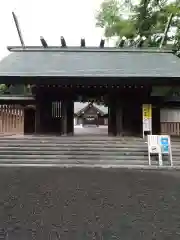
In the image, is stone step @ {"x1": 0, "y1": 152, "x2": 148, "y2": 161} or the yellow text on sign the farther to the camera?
the yellow text on sign

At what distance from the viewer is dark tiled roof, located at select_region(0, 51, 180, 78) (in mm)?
12609

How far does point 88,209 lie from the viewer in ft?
14.0

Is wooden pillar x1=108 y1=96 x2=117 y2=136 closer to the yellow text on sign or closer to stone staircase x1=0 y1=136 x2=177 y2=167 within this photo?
the yellow text on sign

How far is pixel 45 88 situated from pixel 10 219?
10.7 meters

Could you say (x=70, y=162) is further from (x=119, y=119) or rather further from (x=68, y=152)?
(x=119, y=119)

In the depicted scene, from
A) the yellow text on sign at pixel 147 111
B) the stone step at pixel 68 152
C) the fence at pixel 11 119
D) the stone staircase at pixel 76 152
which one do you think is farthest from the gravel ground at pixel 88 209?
the fence at pixel 11 119

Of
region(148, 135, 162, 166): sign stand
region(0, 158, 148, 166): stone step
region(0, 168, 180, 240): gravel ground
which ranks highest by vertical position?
region(148, 135, 162, 166): sign stand

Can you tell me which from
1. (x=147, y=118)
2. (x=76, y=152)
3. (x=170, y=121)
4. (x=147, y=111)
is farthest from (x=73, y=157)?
(x=170, y=121)

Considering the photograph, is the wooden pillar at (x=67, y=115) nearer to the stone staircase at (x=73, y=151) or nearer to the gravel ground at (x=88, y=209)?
the stone staircase at (x=73, y=151)

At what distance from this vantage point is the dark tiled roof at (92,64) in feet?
41.4

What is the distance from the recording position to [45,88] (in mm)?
14062

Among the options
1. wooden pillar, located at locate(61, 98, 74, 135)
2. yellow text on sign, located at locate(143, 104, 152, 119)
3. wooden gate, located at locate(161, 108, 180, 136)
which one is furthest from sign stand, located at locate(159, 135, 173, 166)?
wooden pillar, located at locate(61, 98, 74, 135)

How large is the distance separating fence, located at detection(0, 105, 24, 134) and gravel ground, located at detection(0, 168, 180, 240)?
26.1 ft

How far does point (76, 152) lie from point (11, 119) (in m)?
5.76
